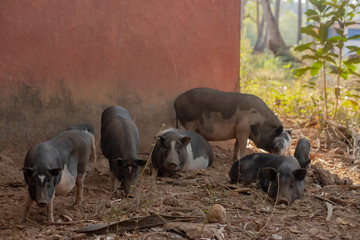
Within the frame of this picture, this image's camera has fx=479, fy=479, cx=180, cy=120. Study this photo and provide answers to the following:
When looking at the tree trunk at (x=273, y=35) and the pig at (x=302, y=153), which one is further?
the tree trunk at (x=273, y=35)

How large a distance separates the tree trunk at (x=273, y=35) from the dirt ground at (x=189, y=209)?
74.9ft

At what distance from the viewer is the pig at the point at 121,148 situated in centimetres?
578

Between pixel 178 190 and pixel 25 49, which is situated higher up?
pixel 25 49

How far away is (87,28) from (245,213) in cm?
389

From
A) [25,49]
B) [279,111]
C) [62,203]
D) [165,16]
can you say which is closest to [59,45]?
[25,49]

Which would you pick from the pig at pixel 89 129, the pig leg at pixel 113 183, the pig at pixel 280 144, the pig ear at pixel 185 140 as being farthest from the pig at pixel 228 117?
the pig leg at pixel 113 183

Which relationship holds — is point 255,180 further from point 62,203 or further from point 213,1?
point 213,1

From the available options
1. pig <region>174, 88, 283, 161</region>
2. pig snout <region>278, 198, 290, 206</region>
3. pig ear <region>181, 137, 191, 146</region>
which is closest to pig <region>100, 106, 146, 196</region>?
pig ear <region>181, 137, 191, 146</region>

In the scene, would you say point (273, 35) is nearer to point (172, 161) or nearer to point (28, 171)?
point (172, 161)

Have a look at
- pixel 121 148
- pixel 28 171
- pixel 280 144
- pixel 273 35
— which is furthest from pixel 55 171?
pixel 273 35

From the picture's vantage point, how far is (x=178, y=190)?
20.1ft

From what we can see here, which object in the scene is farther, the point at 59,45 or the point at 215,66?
the point at 215,66

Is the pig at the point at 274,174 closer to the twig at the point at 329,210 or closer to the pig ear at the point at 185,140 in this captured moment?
the twig at the point at 329,210

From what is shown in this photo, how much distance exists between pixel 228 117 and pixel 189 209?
314cm
